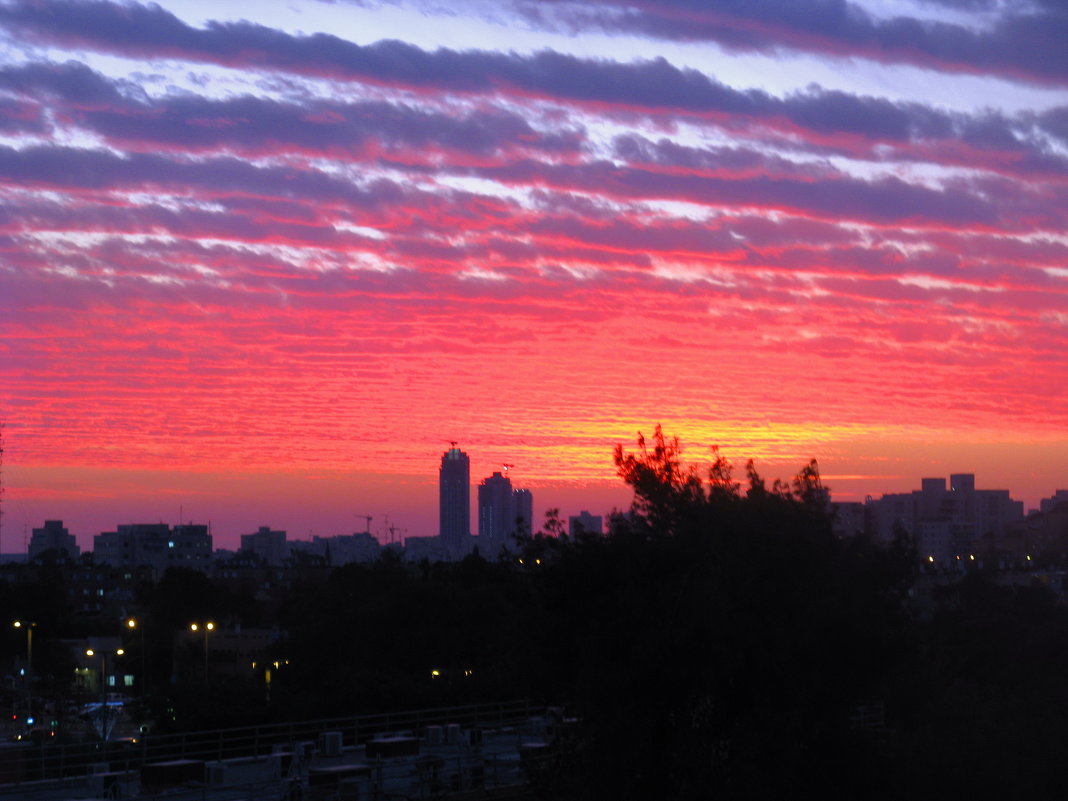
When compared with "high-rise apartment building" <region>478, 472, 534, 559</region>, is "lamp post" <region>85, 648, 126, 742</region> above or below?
below

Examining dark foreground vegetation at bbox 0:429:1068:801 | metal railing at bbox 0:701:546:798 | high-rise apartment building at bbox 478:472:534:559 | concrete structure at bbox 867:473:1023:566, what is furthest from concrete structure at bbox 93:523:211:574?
dark foreground vegetation at bbox 0:429:1068:801

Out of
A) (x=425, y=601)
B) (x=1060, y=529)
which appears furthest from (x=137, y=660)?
(x=1060, y=529)

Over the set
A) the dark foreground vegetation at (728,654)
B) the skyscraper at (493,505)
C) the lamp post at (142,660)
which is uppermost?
the skyscraper at (493,505)

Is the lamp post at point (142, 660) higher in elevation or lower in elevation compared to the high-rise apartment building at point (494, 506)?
lower

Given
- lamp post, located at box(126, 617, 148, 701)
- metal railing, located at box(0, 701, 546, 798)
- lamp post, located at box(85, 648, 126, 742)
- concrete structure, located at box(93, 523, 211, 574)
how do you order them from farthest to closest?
1. concrete structure, located at box(93, 523, 211, 574)
2. lamp post, located at box(126, 617, 148, 701)
3. lamp post, located at box(85, 648, 126, 742)
4. metal railing, located at box(0, 701, 546, 798)

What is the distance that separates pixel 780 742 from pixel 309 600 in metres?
41.7

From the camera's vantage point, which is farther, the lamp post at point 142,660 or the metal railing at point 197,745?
the lamp post at point 142,660

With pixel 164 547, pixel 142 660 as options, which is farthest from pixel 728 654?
pixel 164 547

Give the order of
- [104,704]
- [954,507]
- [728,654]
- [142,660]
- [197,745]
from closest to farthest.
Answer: [728,654] < [197,745] < [104,704] < [142,660] < [954,507]

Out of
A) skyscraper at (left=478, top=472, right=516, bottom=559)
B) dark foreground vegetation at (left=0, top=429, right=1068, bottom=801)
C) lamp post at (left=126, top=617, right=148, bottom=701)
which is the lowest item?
lamp post at (left=126, top=617, right=148, bottom=701)

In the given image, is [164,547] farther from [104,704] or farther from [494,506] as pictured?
[104,704]

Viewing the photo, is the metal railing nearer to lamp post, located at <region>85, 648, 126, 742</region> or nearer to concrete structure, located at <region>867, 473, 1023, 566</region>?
lamp post, located at <region>85, 648, 126, 742</region>

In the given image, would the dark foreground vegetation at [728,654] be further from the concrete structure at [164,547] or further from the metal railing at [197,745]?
the concrete structure at [164,547]

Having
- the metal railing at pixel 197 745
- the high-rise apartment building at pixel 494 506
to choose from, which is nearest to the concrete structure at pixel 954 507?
the high-rise apartment building at pixel 494 506
